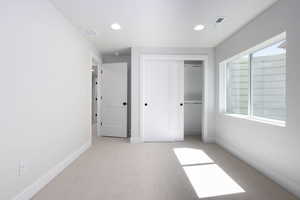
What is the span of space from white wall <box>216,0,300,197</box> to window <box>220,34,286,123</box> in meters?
0.18

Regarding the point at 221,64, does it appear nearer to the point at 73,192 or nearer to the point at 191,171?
the point at 191,171

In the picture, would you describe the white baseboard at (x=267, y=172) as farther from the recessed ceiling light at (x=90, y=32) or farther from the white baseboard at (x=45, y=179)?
the recessed ceiling light at (x=90, y=32)

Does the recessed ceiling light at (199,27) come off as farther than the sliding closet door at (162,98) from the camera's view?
No

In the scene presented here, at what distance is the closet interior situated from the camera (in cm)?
445

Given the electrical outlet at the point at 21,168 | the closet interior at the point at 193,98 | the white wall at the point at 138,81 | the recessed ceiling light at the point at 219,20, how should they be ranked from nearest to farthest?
the electrical outlet at the point at 21,168
the recessed ceiling light at the point at 219,20
the white wall at the point at 138,81
the closet interior at the point at 193,98

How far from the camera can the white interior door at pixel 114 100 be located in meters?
4.16

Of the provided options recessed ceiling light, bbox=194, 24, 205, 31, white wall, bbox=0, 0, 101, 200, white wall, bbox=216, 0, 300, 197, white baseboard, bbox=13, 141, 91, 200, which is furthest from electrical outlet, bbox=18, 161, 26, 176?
recessed ceiling light, bbox=194, 24, 205, 31

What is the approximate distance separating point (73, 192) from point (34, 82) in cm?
130

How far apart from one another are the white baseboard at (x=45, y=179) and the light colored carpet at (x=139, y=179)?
0.06 meters

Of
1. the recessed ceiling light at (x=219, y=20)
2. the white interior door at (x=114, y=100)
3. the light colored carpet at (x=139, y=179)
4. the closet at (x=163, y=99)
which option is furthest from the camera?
the white interior door at (x=114, y=100)

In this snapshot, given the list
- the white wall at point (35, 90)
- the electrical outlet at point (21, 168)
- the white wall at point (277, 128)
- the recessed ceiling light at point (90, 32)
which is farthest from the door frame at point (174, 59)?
the electrical outlet at point (21, 168)

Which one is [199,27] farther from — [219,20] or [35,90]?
[35,90]

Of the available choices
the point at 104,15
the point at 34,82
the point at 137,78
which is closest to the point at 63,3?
the point at 104,15

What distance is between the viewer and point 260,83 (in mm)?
2410
